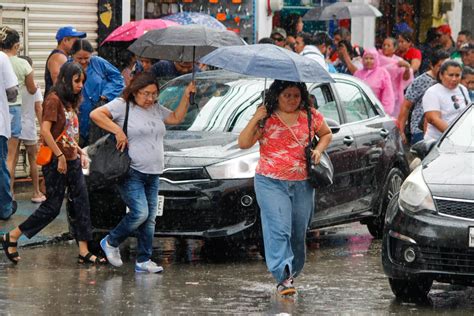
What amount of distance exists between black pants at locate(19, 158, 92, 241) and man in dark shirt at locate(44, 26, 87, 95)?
9.27 ft

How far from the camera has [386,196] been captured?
13.2 meters

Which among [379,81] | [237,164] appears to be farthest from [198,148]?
[379,81]

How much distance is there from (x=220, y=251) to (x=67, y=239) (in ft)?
5.29

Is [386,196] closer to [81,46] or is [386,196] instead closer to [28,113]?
[81,46]

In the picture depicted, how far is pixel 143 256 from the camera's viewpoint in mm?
11039

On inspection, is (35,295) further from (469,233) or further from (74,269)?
(469,233)

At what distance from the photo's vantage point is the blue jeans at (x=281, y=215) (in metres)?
9.94

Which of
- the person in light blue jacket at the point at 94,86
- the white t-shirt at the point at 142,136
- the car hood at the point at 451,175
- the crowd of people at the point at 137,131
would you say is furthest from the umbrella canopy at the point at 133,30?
the car hood at the point at 451,175

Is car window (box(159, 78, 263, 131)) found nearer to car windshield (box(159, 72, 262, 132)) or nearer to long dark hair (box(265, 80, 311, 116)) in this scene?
car windshield (box(159, 72, 262, 132))

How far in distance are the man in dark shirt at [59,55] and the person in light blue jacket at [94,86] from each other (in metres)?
0.28

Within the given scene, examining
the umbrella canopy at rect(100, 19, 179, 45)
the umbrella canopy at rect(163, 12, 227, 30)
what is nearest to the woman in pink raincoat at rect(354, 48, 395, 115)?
the umbrella canopy at rect(163, 12, 227, 30)

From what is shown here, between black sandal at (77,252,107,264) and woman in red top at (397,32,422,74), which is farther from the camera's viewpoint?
woman in red top at (397,32,422,74)

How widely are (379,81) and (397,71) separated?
154cm

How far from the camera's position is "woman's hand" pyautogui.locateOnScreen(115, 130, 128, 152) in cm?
1087
